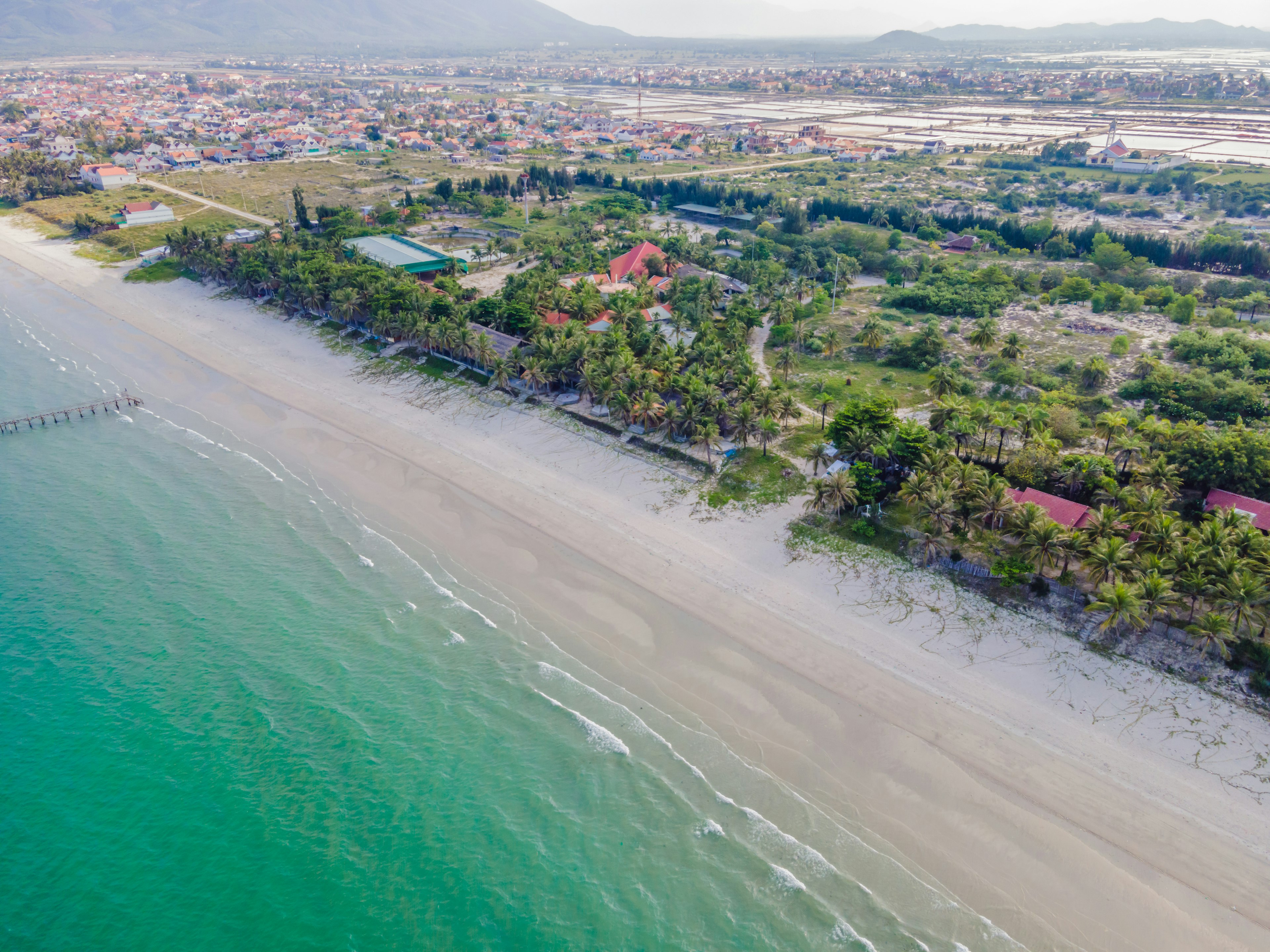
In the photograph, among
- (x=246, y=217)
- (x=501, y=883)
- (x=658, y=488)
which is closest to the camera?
(x=501, y=883)

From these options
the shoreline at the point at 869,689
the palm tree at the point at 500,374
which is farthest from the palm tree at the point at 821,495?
the palm tree at the point at 500,374

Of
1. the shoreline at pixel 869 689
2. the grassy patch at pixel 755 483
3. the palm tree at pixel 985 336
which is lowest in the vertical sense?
the shoreline at pixel 869 689

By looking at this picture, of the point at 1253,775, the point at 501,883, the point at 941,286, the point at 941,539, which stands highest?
the point at 941,286

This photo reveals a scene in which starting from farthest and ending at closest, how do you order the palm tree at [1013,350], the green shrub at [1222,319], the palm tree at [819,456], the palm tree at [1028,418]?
1. the green shrub at [1222,319]
2. the palm tree at [1013,350]
3. the palm tree at [819,456]
4. the palm tree at [1028,418]

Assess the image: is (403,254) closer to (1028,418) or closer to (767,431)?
(767,431)

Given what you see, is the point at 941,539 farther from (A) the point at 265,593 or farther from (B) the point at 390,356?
(B) the point at 390,356

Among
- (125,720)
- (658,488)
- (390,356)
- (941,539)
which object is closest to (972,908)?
(941,539)

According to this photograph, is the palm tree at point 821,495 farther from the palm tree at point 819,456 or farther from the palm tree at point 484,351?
the palm tree at point 484,351
